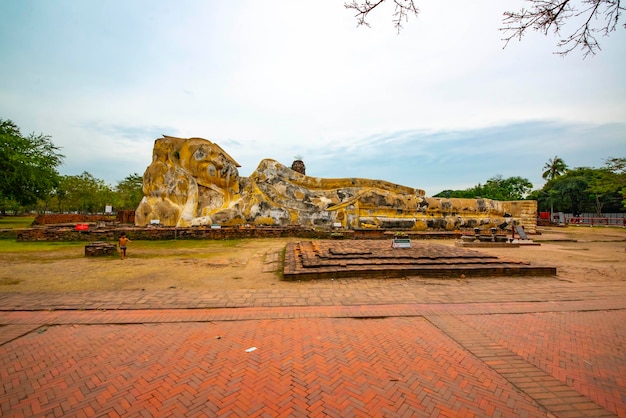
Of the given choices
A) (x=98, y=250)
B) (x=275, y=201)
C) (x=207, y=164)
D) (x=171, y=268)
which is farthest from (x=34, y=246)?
(x=275, y=201)

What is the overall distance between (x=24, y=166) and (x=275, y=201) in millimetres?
18520

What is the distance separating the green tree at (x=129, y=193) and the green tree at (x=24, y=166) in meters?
12.9

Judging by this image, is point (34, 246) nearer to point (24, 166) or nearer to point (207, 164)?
point (207, 164)

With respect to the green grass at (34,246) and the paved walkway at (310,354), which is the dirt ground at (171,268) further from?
the paved walkway at (310,354)

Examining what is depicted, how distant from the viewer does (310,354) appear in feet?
10.7

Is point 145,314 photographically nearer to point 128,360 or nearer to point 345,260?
point 128,360

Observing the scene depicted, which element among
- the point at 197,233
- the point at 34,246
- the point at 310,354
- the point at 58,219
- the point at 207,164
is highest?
the point at 207,164

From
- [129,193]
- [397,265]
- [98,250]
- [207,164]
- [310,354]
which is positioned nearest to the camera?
[310,354]

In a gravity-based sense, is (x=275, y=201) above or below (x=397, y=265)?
above

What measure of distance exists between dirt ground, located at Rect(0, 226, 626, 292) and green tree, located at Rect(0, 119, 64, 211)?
47.9ft

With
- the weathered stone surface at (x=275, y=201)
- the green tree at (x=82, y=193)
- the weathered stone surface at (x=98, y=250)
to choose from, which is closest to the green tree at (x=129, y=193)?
the green tree at (x=82, y=193)

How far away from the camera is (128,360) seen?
3.09 meters

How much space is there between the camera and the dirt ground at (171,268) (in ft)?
19.6

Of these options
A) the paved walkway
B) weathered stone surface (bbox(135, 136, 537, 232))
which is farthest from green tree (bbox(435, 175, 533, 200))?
the paved walkway
